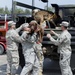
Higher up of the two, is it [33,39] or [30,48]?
[33,39]

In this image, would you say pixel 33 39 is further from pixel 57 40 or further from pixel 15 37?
pixel 15 37

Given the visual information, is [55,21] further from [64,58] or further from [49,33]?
[64,58]

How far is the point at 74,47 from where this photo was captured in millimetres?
7703

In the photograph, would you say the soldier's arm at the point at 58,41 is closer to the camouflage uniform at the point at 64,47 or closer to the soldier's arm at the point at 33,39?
the camouflage uniform at the point at 64,47

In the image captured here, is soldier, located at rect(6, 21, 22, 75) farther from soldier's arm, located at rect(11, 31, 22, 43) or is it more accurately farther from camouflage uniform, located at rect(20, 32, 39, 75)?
camouflage uniform, located at rect(20, 32, 39, 75)

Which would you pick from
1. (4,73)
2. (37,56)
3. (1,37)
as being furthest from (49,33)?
(1,37)

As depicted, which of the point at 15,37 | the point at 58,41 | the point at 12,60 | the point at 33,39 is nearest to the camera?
the point at 33,39

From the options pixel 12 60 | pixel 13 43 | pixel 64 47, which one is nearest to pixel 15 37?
pixel 13 43

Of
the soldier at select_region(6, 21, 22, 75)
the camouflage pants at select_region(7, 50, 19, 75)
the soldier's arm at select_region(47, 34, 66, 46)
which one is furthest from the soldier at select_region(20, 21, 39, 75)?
the camouflage pants at select_region(7, 50, 19, 75)

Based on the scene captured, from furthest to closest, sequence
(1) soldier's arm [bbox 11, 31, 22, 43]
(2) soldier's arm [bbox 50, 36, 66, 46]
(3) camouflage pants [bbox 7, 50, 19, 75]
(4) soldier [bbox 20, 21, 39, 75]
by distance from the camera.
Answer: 1. (3) camouflage pants [bbox 7, 50, 19, 75]
2. (1) soldier's arm [bbox 11, 31, 22, 43]
3. (2) soldier's arm [bbox 50, 36, 66, 46]
4. (4) soldier [bbox 20, 21, 39, 75]

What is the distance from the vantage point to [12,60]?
798 centimetres

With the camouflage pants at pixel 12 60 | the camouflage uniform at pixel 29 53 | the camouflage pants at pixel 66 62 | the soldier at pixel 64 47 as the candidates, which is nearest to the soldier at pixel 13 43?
the camouflage pants at pixel 12 60

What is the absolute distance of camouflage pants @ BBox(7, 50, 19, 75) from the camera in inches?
311

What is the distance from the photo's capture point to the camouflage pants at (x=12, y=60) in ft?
25.9
